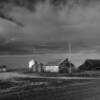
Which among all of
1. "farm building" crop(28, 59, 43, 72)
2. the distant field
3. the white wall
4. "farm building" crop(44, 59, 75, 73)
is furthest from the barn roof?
the distant field

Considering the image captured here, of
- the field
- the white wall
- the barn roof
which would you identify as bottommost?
the field

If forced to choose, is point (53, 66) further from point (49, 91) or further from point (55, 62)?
point (49, 91)

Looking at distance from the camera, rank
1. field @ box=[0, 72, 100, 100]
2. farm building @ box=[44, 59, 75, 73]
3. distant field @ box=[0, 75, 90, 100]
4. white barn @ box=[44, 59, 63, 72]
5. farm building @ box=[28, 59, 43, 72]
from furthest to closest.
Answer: farm building @ box=[28, 59, 43, 72] < white barn @ box=[44, 59, 63, 72] < farm building @ box=[44, 59, 75, 73] < distant field @ box=[0, 75, 90, 100] < field @ box=[0, 72, 100, 100]

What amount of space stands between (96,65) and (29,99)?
6033 centimetres

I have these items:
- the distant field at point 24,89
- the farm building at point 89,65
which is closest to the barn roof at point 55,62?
the farm building at point 89,65

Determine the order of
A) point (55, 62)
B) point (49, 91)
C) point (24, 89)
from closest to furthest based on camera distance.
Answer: point (49, 91), point (24, 89), point (55, 62)

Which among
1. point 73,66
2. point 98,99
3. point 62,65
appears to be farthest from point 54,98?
point 73,66

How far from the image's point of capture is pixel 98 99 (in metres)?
11.7

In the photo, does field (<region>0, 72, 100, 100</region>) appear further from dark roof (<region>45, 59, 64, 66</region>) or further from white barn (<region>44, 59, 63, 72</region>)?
dark roof (<region>45, 59, 64, 66</region>)

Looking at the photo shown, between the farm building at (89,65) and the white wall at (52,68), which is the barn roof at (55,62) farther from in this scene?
the farm building at (89,65)

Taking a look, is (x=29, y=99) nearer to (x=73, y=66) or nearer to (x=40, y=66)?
(x=73, y=66)

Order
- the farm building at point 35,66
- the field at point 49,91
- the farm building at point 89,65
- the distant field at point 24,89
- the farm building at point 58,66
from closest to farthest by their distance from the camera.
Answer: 1. the field at point 49,91
2. the distant field at point 24,89
3. the farm building at point 58,66
4. the farm building at point 89,65
5. the farm building at point 35,66

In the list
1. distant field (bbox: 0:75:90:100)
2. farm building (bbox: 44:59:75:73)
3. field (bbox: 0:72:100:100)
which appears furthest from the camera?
farm building (bbox: 44:59:75:73)

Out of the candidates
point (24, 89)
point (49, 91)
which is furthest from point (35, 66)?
point (49, 91)
